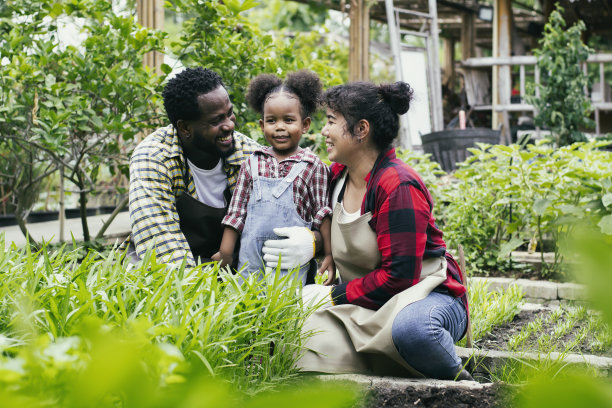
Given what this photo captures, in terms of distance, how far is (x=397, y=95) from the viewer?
2574 mm

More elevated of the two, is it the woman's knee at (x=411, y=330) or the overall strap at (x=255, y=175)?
the overall strap at (x=255, y=175)

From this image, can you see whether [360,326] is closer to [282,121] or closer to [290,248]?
[290,248]

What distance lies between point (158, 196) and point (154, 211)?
2.9 inches

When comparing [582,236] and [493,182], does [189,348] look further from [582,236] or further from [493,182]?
[493,182]

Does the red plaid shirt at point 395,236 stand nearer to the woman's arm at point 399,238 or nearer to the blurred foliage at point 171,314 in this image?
the woman's arm at point 399,238

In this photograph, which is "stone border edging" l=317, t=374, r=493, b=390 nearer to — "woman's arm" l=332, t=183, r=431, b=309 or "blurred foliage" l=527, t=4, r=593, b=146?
"woman's arm" l=332, t=183, r=431, b=309

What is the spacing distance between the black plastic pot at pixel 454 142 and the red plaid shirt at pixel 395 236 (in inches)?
229

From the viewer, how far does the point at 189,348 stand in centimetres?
158

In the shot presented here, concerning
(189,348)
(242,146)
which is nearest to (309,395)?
(189,348)

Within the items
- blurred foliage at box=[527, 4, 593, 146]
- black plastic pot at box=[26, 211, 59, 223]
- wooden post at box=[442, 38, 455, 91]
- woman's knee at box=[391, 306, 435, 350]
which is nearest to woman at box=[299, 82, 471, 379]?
woman's knee at box=[391, 306, 435, 350]

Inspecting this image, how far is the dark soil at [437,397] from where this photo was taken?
2.00 metres

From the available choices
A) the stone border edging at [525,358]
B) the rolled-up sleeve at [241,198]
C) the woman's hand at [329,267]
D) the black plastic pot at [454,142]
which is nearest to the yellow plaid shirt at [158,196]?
the rolled-up sleeve at [241,198]

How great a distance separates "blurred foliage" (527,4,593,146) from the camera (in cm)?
808

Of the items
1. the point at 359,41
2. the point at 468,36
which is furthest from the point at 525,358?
the point at 468,36
